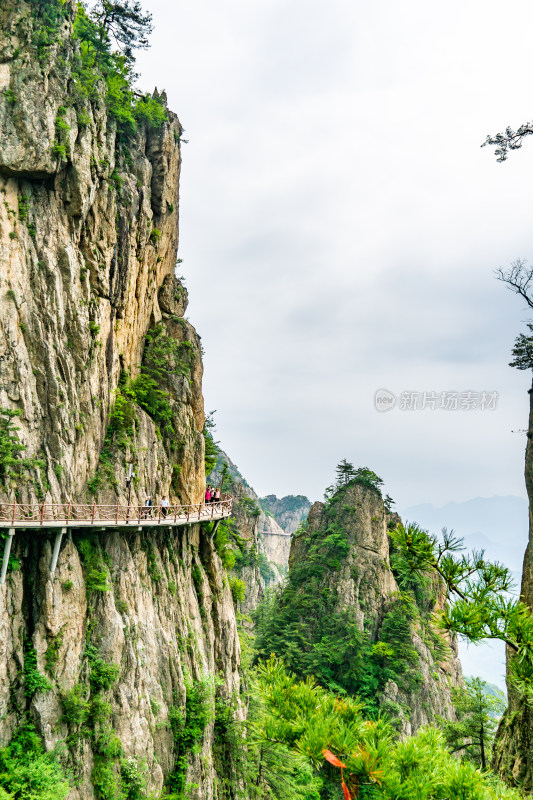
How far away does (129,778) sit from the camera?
1526 centimetres

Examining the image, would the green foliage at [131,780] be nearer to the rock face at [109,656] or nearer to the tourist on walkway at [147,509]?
the rock face at [109,656]

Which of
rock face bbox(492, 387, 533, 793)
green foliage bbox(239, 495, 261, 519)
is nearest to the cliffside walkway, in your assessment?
rock face bbox(492, 387, 533, 793)

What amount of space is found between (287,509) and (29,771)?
13623 cm

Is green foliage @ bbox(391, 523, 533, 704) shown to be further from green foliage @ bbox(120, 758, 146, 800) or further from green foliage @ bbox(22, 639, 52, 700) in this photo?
green foliage @ bbox(120, 758, 146, 800)

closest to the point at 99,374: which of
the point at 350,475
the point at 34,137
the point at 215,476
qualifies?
the point at 34,137

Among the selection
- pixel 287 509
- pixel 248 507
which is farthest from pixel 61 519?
pixel 287 509

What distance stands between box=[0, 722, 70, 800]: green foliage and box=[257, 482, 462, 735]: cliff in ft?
72.8

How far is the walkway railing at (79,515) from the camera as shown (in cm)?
1373

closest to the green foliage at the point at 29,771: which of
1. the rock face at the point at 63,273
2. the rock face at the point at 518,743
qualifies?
the rock face at the point at 63,273

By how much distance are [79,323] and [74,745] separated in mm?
14022

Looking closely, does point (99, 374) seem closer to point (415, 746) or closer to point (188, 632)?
point (188, 632)

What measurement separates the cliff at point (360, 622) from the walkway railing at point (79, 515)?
722 inches

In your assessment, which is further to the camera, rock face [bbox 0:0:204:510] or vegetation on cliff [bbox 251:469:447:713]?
vegetation on cliff [bbox 251:469:447:713]

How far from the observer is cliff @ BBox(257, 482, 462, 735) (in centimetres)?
3219
